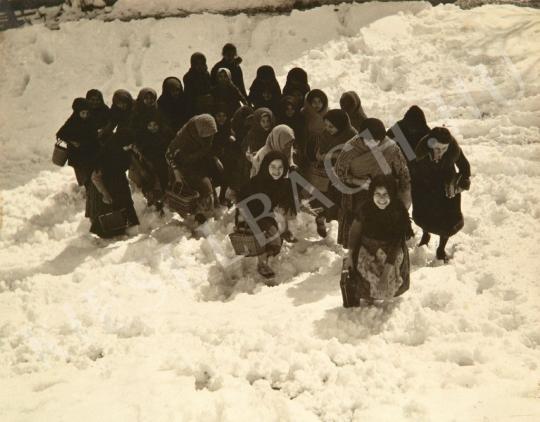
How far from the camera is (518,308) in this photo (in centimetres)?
445

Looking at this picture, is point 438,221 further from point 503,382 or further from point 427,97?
point 427,97

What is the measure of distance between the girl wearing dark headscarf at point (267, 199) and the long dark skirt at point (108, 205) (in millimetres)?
1714

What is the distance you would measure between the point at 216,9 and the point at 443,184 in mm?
7527

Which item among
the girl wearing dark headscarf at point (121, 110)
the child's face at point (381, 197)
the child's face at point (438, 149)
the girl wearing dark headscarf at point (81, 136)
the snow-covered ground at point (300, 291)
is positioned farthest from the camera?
the girl wearing dark headscarf at point (121, 110)

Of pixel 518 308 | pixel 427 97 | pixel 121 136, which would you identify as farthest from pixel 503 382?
pixel 427 97

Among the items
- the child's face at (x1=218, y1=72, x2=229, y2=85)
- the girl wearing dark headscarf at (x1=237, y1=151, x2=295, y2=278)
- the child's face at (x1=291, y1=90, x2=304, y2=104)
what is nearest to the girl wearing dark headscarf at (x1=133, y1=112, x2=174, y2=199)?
the child's face at (x1=218, y1=72, x2=229, y2=85)

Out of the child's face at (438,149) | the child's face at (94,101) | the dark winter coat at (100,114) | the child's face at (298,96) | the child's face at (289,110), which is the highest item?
the child's face at (94,101)

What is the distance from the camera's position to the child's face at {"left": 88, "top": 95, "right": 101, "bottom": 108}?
22.2 ft

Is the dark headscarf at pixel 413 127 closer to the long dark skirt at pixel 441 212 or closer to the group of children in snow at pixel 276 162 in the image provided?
the group of children in snow at pixel 276 162

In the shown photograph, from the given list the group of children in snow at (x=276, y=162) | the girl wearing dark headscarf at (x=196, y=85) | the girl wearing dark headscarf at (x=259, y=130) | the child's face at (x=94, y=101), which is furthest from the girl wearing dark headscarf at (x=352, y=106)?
the child's face at (x=94, y=101)

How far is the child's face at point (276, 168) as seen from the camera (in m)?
5.36

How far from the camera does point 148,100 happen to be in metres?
6.62

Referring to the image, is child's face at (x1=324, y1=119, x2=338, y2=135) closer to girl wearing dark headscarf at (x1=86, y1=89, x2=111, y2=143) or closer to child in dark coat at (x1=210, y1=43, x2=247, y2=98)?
child in dark coat at (x1=210, y1=43, x2=247, y2=98)

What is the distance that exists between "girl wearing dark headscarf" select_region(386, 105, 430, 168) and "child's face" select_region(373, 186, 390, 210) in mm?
1462
